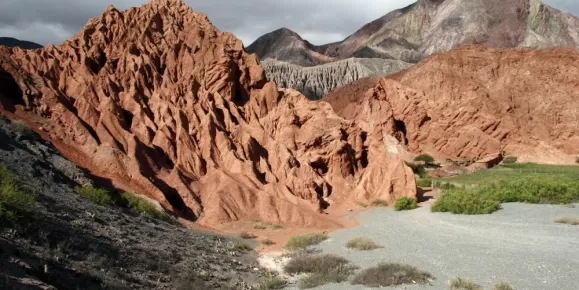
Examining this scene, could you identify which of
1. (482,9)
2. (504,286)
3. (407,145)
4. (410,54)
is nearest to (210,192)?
(504,286)

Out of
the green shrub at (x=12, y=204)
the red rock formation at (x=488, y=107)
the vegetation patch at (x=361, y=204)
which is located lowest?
the vegetation patch at (x=361, y=204)

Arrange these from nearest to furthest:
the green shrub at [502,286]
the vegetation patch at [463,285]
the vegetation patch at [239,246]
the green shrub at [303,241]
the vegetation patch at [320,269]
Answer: the green shrub at [502,286], the vegetation patch at [463,285], the vegetation patch at [320,269], the vegetation patch at [239,246], the green shrub at [303,241]

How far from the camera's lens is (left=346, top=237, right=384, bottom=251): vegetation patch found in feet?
54.4

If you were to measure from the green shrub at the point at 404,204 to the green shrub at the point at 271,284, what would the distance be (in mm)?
14591

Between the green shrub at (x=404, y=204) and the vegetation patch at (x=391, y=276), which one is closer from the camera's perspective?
the vegetation patch at (x=391, y=276)

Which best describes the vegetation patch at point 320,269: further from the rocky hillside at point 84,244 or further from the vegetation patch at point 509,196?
the vegetation patch at point 509,196

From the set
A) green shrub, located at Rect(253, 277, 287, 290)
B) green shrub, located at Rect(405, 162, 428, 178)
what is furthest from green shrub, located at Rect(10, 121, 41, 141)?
green shrub, located at Rect(405, 162, 428, 178)

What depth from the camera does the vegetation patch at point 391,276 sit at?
11789 millimetres

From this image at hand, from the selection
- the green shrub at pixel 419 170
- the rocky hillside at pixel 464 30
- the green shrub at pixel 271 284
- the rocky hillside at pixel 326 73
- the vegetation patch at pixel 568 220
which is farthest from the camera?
the rocky hillside at pixel 464 30

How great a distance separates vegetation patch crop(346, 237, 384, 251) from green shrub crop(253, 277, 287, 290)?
4.33 m

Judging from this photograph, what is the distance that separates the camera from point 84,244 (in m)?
10.9

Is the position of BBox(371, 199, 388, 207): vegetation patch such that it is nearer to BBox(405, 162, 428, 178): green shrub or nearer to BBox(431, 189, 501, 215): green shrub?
BBox(431, 189, 501, 215): green shrub

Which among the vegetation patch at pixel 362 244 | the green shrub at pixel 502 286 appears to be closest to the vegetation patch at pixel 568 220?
the vegetation patch at pixel 362 244

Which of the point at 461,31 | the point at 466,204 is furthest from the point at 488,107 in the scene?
the point at 461,31
